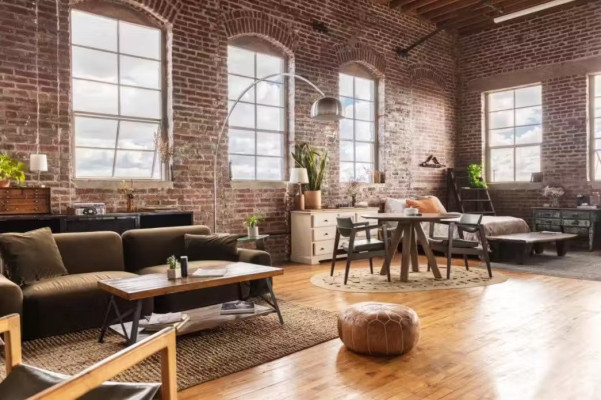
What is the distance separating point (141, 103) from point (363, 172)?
14.2 ft

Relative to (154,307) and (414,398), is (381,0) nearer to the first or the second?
(154,307)

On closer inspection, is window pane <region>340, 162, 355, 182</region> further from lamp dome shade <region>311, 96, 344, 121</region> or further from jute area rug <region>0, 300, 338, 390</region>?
jute area rug <region>0, 300, 338, 390</region>

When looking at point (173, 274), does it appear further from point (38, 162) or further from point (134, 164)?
point (134, 164)

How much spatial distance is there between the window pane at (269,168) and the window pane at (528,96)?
5.45 meters

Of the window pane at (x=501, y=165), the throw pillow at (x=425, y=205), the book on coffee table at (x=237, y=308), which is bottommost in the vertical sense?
the book on coffee table at (x=237, y=308)

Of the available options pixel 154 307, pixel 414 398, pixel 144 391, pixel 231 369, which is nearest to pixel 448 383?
pixel 414 398

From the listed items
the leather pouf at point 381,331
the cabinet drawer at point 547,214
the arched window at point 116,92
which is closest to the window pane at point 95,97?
the arched window at point 116,92

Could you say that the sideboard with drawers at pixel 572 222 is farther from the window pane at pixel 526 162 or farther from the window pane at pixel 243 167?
the window pane at pixel 243 167

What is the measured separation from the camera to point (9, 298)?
11.2 ft

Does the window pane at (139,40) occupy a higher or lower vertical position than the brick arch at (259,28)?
lower

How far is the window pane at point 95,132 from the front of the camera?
19.3 feet

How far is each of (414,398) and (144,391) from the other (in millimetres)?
1527

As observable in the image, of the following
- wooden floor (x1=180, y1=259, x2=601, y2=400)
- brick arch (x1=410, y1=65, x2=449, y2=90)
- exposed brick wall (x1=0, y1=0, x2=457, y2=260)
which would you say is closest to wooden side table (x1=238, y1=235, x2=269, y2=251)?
exposed brick wall (x1=0, y1=0, x2=457, y2=260)

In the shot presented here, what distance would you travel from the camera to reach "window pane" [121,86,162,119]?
20.5 feet
